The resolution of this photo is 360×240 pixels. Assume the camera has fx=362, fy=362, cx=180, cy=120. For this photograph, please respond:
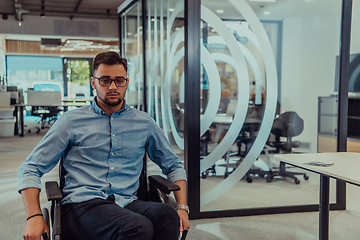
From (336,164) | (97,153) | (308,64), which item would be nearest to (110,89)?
(97,153)

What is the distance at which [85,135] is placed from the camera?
1764mm

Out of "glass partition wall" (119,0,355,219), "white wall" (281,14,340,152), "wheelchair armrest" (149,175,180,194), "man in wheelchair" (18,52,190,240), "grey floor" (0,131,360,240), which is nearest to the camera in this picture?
"man in wheelchair" (18,52,190,240)

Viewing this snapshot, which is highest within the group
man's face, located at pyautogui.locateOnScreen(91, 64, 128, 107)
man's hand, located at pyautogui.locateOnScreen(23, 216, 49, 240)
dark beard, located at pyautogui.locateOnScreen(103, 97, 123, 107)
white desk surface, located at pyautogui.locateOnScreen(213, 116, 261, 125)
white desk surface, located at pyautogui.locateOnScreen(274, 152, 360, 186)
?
man's face, located at pyautogui.locateOnScreen(91, 64, 128, 107)

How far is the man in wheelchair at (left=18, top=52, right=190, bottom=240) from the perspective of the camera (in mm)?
1558

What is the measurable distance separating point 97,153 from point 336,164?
126 centimetres

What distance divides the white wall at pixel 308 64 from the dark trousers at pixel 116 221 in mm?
1881

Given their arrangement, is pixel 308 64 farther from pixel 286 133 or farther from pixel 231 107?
pixel 231 107

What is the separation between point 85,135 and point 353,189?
11.2ft

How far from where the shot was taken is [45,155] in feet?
5.51

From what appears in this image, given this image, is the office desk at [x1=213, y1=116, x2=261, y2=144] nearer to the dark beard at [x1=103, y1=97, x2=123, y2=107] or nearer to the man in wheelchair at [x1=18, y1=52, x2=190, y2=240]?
the man in wheelchair at [x1=18, y1=52, x2=190, y2=240]

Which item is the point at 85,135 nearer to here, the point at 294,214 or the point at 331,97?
the point at 294,214

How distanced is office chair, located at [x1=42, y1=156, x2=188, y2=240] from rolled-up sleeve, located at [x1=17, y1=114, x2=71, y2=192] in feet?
0.23

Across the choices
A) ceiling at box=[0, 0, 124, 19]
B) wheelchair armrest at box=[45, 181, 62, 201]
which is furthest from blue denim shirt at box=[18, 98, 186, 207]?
ceiling at box=[0, 0, 124, 19]

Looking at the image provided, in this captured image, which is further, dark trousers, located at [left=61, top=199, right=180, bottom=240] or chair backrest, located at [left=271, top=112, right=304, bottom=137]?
chair backrest, located at [left=271, top=112, right=304, bottom=137]
